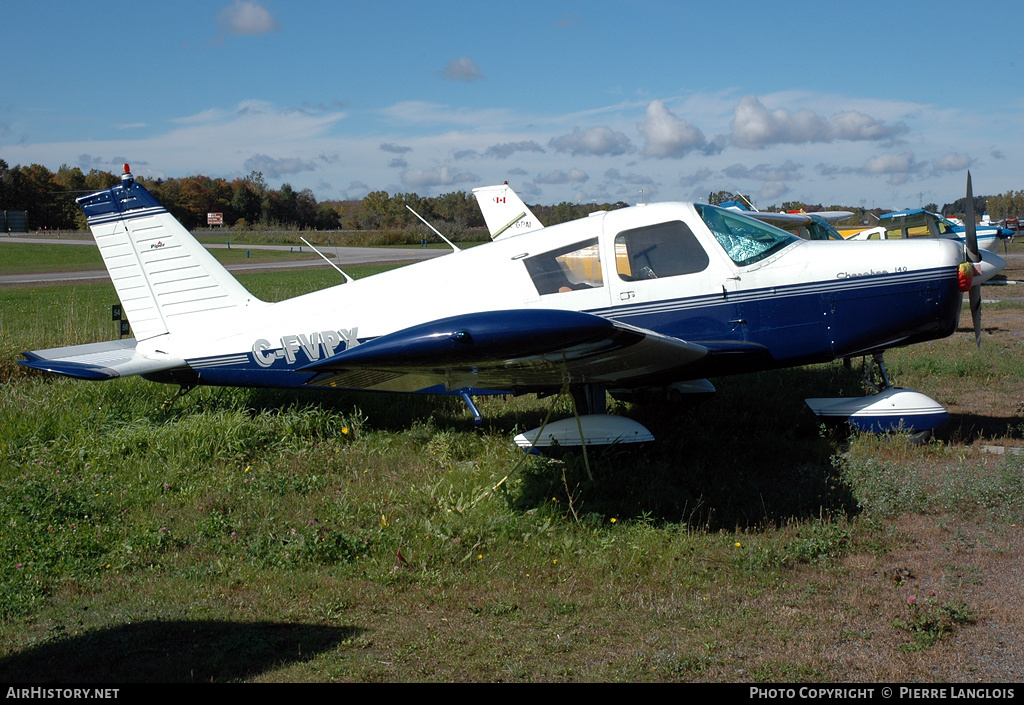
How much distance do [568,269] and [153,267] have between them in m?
4.19

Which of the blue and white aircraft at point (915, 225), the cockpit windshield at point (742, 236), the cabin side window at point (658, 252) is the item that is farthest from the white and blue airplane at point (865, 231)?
the cabin side window at point (658, 252)

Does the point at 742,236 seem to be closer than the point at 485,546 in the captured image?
No

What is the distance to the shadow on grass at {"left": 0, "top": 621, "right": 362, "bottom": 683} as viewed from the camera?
3250mm

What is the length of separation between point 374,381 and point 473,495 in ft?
3.73

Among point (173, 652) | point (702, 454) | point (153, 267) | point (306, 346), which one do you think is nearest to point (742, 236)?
point (702, 454)

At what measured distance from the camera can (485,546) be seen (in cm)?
462

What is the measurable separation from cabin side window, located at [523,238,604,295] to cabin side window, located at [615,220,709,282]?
19cm

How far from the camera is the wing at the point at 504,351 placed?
389 centimetres

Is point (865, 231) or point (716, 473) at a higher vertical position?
point (865, 231)

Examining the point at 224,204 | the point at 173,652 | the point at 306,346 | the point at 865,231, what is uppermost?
the point at 224,204

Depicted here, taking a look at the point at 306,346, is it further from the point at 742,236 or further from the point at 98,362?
the point at 742,236

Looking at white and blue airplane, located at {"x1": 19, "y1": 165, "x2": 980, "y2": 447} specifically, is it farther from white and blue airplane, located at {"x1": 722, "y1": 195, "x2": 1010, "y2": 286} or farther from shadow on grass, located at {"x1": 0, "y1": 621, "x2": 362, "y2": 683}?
white and blue airplane, located at {"x1": 722, "y1": 195, "x2": 1010, "y2": 286}

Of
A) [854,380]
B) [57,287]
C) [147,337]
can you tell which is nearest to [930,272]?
[854,380]

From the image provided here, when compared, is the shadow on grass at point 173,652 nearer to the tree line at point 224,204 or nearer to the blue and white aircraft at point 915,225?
the blue and white aircraft at point 915,225
